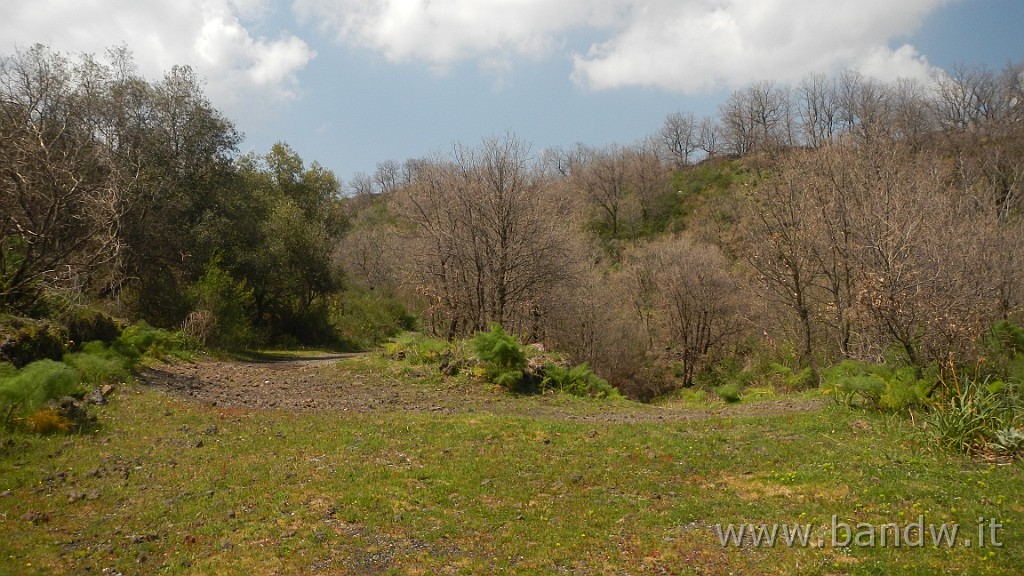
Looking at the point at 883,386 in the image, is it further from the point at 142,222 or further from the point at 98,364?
the point at 142,222

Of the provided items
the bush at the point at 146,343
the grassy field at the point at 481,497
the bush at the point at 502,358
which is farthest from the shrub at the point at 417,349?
the grassy field at the point at 481,497

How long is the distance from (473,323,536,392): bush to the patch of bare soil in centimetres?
50

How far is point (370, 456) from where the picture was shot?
8.79m

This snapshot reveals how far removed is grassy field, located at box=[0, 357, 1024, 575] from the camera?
18.6 ft

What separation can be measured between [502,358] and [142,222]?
1522 cm

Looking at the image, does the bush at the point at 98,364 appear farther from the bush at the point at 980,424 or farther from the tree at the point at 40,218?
the bush at the point at 980,424

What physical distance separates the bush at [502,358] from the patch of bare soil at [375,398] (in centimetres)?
50

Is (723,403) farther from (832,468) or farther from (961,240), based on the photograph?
(832,468)

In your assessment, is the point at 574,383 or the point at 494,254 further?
the point at 494,254

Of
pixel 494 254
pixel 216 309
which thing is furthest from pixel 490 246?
pixel 216 309

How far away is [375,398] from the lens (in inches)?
536

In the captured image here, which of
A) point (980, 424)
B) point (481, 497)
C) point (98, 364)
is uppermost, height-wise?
point (98, 364)

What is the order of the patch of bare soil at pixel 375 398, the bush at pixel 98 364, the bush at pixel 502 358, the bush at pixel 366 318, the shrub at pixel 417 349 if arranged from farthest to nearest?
the bush at pixel 366 318
the shrub at pixel 417 349
the bush at pixel 502 358
the patch of bare soil at pixel 375 398
the bush at pixel 98 364

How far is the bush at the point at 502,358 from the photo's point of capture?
14656 mm
